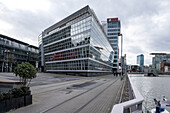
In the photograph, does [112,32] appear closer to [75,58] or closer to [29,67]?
[75,58]

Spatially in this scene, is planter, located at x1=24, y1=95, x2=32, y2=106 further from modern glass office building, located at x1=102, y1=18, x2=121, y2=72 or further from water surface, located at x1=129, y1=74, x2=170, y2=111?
modern glass office building, located at x1=102, y1=18, x2=121, y2=72

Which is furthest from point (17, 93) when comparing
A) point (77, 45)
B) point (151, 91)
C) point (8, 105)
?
point (77, 45)

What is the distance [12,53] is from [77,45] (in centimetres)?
4451

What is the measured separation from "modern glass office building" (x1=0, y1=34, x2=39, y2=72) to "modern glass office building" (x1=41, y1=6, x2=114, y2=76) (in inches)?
449

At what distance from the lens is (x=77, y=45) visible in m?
47.7

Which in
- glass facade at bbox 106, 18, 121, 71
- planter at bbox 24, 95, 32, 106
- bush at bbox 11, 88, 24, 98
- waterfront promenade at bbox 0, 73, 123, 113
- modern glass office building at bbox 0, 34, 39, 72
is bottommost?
waterfront promenade at bbox 0, 73, 123, 113

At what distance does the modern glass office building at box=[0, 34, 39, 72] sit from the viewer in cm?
6475

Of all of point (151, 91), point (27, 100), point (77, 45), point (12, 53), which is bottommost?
point (151, 91)

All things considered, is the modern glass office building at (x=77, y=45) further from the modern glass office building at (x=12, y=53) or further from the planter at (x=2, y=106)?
the planter at (x=2, y=106)

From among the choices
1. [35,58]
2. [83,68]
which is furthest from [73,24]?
[35,58]

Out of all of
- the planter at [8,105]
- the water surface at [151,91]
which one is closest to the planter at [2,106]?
the planter at [8,105]

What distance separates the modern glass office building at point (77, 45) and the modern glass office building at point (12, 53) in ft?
37.4

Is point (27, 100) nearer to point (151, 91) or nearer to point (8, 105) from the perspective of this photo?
point (8, 105)

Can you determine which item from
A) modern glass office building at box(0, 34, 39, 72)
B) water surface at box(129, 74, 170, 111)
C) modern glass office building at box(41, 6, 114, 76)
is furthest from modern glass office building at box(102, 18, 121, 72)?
water surface at box(129, 74, 170, 111)
